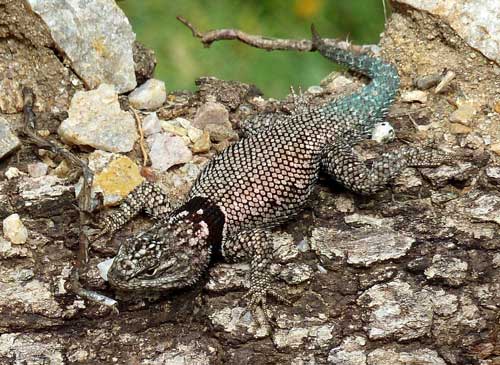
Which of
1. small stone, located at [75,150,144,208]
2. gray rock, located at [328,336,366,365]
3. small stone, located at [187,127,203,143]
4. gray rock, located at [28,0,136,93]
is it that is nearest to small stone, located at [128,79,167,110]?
gray rock, located at [28,0,136,93]

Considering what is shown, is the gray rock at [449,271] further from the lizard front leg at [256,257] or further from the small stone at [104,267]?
the small stone at [104,267]

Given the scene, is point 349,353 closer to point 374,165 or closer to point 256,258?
point 256,258

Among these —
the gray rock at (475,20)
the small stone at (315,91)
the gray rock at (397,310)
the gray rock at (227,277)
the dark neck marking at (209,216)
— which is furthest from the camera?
the small stone at (315,91)

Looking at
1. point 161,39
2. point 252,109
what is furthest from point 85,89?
point 161,39

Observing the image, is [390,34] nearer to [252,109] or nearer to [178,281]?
[252,109]

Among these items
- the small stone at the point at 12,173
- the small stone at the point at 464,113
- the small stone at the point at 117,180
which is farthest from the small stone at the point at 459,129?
the small stone at the point at 12,173

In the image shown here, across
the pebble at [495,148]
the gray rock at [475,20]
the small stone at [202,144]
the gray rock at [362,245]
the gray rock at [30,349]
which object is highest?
the gray rock at [475,20]

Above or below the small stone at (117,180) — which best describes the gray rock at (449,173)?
above
